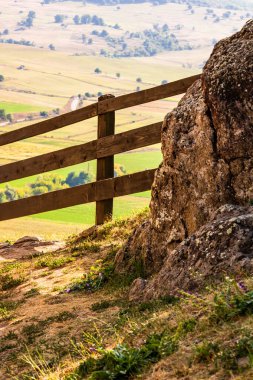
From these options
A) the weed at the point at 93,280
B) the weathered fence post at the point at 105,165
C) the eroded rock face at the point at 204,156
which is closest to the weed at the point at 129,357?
the eroded rock face at the point at 204,156

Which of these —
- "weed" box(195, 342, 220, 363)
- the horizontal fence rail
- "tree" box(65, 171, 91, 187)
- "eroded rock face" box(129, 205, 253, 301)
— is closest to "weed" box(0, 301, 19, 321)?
"eroded rock face" box(129, 205, 253, 301)

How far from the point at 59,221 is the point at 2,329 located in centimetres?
6271

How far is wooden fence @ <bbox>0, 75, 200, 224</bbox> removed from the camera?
10.7m

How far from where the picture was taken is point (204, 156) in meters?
7.91

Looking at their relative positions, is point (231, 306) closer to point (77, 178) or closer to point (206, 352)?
point (206, 352)

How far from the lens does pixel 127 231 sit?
10.6 meters

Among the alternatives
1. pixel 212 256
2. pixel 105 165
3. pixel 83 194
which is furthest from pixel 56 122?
pixel 212 256

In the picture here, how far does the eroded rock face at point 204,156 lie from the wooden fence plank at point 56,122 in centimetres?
297

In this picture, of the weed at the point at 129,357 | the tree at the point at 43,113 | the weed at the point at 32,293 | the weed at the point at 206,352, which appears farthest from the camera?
the tree at the point at 43,113

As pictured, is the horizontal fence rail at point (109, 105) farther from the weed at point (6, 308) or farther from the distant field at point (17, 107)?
the distant field at point (17, 107)

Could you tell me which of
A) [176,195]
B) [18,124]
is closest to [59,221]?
[176,195]

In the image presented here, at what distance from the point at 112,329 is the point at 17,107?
618 ft

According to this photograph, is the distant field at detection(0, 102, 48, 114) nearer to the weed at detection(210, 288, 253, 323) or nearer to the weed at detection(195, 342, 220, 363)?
the weed at detection(210, 288, 253, 323)

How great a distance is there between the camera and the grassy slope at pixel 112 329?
4328mm
